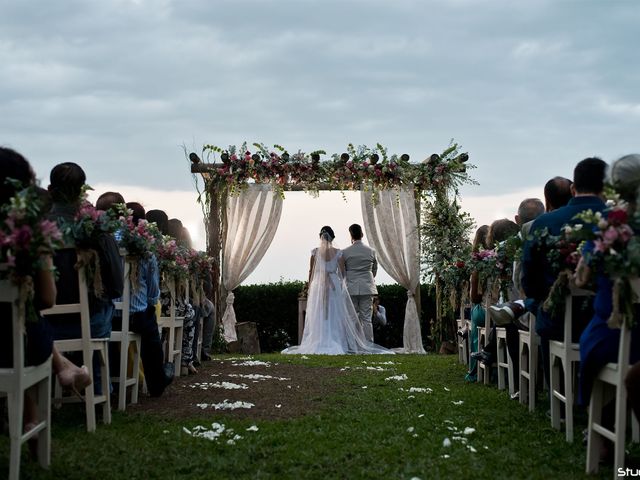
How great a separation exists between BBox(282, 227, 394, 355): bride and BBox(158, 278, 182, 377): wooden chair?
15.9 feet

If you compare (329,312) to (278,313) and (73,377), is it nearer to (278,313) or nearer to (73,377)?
(278,313)

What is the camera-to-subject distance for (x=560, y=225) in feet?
15.7

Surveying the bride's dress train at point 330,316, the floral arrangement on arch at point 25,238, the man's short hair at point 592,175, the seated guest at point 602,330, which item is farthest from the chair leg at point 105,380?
the bride's dress train at point 330,316

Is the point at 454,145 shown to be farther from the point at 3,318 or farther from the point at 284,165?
the point at 3,318

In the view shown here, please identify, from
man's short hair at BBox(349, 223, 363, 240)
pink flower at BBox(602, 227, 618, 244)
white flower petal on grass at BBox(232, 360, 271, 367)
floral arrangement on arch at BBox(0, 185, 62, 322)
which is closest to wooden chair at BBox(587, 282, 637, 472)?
pink flower at BBox(602, 227, 618, 244)

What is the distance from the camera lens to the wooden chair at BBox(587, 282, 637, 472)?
11.4 ft

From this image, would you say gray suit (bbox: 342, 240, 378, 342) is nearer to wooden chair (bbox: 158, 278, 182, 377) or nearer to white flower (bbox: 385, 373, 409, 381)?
white flower (bbox: 385, 373, 409, 381)

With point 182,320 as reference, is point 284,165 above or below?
above

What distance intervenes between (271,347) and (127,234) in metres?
9.41

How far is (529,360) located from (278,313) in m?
9.39

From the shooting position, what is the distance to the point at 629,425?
5.15 m

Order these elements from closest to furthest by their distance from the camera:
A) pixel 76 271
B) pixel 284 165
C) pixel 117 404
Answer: pixel 76 271
pixel 117 404
pixel 284 165

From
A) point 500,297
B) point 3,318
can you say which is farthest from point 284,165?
point 3,318

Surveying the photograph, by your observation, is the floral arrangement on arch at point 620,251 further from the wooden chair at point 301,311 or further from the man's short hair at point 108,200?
the wooden chair at point 301,311
